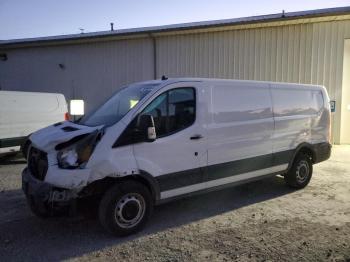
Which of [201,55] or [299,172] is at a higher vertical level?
[201,55]

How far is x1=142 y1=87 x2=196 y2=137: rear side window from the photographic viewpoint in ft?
15.1

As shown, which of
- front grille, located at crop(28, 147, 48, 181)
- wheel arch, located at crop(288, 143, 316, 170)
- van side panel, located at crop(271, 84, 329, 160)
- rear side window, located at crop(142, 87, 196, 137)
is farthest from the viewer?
wheel arch, located at crop(288, 143, 316, 170)

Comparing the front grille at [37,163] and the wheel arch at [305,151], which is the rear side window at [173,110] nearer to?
the front grille at [37,163]

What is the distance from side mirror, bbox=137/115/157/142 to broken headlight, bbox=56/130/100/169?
536mm

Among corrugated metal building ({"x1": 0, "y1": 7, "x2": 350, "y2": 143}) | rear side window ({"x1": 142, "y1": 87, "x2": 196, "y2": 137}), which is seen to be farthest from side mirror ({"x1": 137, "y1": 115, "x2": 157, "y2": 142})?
corrugated metal building ({"x1": 0, "y1": 7, "x2": 350, "y2": 143})

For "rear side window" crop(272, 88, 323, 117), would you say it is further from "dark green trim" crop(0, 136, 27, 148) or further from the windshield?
"dark green trim" crop(0, 136, 27, 148)

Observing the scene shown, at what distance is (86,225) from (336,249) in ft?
10.6

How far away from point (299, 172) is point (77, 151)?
4415mm

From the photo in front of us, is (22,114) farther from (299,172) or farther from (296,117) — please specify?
(299,172)

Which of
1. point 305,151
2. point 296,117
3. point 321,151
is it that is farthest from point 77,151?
point 321,151

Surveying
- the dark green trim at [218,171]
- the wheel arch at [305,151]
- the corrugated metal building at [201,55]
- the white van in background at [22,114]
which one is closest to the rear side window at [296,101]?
the wheel arch at [305,151]

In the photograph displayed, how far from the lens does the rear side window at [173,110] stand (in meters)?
4.61

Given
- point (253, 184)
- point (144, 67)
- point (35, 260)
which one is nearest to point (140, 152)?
point (35, 260)

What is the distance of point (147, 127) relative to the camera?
4.32m
